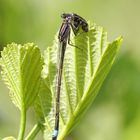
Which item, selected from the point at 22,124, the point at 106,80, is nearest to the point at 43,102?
the point at 22,124

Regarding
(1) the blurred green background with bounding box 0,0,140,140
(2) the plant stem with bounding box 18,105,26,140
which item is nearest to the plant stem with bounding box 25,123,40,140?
(2) the plant stem with bounding box 18,105,26,140

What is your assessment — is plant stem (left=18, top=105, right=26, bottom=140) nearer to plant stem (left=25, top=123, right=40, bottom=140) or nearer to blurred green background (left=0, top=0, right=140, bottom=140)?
plant stem (left=25, top=123, right=40, bottom=140)

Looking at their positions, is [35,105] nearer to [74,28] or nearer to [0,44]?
[74,28]

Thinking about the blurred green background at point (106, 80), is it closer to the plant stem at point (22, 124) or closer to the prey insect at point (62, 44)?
the prey insect at point (62, 44)

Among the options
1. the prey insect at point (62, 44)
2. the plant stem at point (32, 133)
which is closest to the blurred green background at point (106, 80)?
the prey insect at point (62, 44)

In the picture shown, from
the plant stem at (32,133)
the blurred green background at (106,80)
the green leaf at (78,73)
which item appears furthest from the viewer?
the blurred green background at (106,80)
